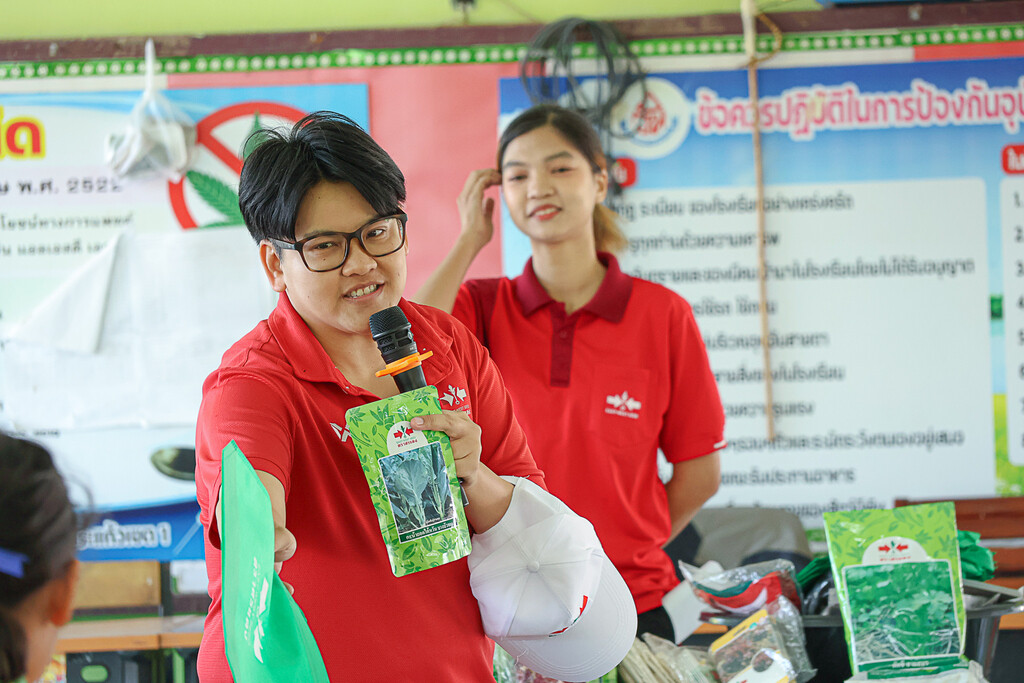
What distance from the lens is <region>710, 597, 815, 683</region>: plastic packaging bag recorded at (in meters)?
1.49

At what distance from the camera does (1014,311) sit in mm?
2855

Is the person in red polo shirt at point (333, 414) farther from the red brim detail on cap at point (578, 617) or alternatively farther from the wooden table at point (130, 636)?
the wooden table at point (130, 636)

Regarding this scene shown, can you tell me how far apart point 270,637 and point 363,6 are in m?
2.68

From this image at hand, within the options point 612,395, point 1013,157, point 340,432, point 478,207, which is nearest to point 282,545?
point 340,432

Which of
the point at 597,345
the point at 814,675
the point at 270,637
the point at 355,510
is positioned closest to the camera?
the point at 270,637

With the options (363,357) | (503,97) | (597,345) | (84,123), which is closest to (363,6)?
(503,97)

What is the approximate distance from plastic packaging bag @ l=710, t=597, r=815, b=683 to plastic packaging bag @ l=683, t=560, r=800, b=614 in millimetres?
40

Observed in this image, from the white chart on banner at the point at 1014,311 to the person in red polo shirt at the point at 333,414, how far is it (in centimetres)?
255

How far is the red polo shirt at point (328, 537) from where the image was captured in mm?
897

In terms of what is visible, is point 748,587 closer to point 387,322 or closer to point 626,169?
point 387,322

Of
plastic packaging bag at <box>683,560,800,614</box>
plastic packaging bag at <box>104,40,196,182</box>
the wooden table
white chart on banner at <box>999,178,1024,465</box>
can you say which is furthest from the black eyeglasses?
white chart on banner at <box>999,178,1024,465</box>

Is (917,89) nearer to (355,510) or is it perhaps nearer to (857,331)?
(857,331)

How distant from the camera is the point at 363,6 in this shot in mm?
2934

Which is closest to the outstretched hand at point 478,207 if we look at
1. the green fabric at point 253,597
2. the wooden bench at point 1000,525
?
the green fabric at point 253,597
